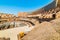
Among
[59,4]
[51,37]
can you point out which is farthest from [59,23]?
[59,4]

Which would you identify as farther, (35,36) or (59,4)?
(59,4)

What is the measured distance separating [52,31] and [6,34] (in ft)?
23.7

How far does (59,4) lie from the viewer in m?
11.3

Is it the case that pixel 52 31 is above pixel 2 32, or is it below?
above

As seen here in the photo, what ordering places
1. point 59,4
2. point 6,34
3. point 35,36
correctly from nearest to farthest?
Result: point 35,36 < point 6,34 < point 59,4

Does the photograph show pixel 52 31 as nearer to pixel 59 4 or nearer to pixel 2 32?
pixel 2 32

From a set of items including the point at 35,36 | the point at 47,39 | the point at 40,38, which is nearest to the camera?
the point at 47,39

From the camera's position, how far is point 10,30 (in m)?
10.0

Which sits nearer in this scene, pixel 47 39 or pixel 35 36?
pixel 47 39

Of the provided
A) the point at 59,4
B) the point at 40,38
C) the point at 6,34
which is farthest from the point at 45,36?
the point at 59,4

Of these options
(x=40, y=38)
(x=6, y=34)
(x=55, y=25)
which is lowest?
(x=6, y=34)

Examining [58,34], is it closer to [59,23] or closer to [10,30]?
[59,23]

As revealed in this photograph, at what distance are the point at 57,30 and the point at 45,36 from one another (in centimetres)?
23

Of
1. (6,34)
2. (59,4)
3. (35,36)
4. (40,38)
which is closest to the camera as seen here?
(40,38)
